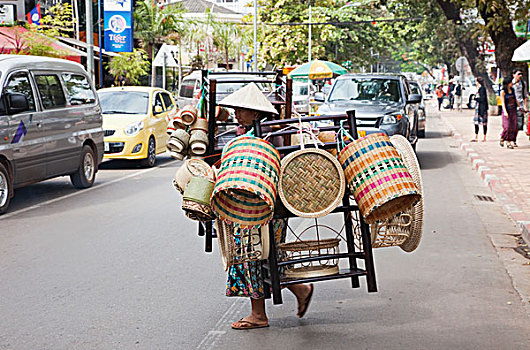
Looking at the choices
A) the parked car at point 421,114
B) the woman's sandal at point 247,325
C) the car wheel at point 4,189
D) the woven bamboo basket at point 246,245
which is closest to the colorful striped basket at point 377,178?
the woven bamboo basket at point 246,245

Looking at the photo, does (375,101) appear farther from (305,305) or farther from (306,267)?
(306,267)

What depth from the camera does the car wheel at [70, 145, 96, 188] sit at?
12469 mm

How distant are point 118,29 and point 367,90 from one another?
12.5 m

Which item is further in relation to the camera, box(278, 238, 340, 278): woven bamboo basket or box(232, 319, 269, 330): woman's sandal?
box(232, 319, 269, 330): woman's sandal

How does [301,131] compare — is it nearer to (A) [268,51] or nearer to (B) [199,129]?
(B) [199,129]

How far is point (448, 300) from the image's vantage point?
5957 millimetres

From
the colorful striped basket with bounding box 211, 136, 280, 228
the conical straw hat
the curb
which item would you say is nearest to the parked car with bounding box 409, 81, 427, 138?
the curb

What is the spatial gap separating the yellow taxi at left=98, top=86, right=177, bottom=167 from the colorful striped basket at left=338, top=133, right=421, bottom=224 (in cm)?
1155

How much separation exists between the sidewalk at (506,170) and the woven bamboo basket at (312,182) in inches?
190

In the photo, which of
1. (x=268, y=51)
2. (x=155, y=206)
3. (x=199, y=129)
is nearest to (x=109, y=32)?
(x=155, y=206)

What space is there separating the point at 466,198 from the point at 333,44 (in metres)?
45.2

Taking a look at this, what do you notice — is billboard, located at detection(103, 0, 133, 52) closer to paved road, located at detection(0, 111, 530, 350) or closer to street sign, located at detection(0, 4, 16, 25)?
street sign, located at detection(0, 4, 16, 25)

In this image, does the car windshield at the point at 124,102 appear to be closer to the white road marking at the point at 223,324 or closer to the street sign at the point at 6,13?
the street sign at the point at 6,13

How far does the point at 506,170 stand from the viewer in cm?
1474
